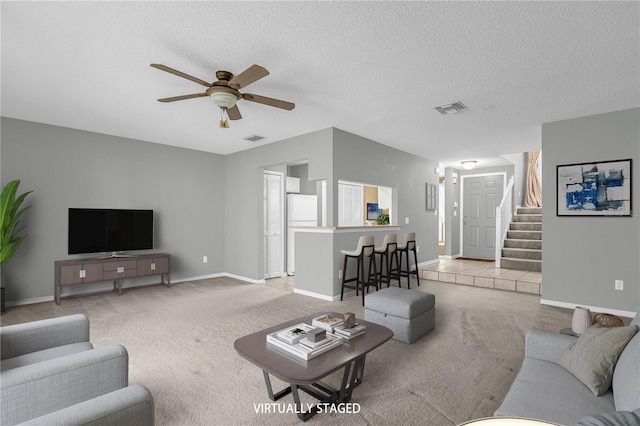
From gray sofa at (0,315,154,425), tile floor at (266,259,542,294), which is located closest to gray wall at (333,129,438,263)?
tile floor at (266,259,542,294)

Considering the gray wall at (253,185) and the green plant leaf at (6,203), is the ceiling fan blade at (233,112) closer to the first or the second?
the gray wall at (253,185)

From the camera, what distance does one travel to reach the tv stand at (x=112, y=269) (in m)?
4.50

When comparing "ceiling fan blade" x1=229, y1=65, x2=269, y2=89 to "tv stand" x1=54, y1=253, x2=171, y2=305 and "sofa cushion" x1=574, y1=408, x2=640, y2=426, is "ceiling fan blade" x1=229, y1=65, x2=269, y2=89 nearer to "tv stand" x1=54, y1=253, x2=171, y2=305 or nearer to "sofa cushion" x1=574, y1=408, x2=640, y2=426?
"sofa cushion" x1=574, y1=408, x2=640, y2=426

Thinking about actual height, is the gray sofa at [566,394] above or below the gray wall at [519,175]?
below

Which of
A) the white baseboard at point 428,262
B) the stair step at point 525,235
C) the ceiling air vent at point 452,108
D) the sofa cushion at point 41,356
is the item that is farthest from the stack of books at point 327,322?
the stair step at point 525,235

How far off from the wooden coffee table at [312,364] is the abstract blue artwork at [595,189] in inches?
141

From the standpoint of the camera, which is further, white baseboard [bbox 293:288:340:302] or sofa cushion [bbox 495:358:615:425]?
white baseboard [bbox 293:288:340:302]

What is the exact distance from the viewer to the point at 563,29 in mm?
2303

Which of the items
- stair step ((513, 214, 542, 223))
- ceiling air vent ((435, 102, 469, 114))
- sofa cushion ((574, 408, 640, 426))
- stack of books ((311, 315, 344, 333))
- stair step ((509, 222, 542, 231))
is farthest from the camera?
stair step ((513, 214, 542, 223))

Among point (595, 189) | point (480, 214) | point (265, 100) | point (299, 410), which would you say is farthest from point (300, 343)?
point (480, 214)

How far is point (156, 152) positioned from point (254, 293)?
308 cm

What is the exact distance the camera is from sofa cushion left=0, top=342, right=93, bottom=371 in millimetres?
1772

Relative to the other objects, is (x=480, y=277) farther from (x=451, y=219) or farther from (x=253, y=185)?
(x=253, y=185)

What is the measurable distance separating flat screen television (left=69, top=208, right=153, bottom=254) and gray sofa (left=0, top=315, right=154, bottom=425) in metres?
3.36
